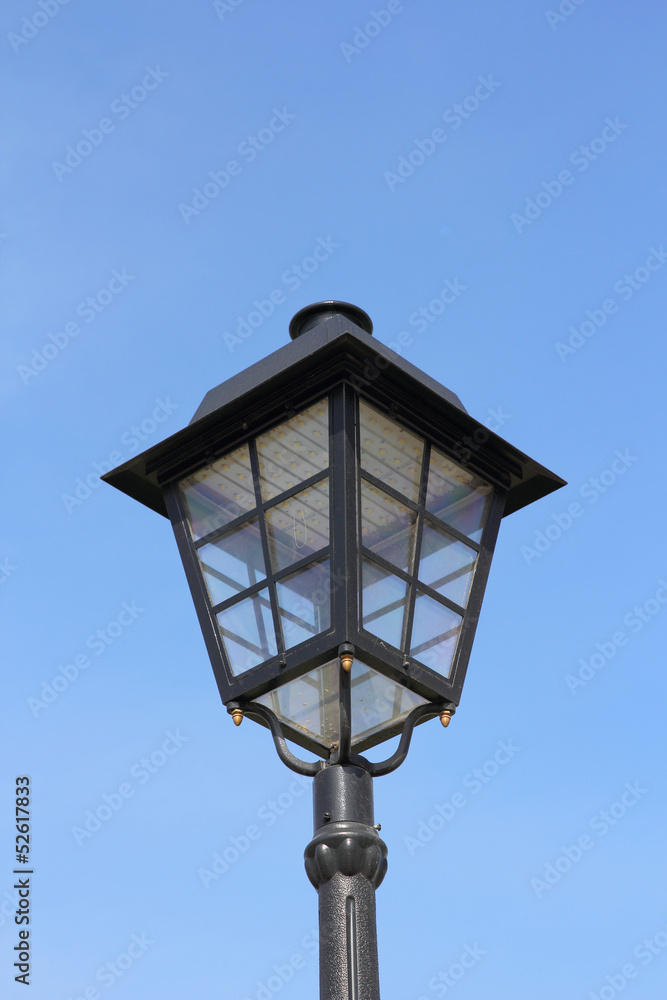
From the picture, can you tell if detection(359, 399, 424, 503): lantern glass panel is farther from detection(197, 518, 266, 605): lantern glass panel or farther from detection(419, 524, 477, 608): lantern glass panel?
detection(197, 518, 266, 605): lantern glass panel

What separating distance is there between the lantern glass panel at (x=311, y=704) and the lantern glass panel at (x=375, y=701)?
0.26ft

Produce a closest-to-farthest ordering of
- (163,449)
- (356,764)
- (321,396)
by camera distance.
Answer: (356,764) → (321,396) → (163,449)

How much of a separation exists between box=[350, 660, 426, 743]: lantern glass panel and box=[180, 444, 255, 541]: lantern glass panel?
2.57 feet

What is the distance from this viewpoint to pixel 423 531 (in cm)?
480

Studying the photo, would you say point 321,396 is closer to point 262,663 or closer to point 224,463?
point 224,463

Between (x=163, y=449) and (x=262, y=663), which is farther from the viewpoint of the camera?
(x=163, y=449)

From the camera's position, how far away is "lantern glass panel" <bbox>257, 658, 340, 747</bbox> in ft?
15.3

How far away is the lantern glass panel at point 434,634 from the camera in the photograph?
4.63 m

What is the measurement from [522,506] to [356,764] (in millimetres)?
1495

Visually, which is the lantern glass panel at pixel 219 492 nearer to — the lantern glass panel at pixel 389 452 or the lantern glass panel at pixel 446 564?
the lantern glass panel at pixel 389 452

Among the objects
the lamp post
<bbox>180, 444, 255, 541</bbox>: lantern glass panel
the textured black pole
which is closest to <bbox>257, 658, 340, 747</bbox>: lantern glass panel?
the lamp post

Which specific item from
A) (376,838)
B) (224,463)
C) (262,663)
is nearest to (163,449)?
(224,463)

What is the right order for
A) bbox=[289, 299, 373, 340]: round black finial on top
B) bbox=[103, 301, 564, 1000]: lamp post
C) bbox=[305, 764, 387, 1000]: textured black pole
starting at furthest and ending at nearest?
bbox=[289, 299, 373, 340]: round black finial on top, bbox=[103, 301, 564, 1000]: lamp post, bbox=[305, 764, 387, 1000]: textured black pole

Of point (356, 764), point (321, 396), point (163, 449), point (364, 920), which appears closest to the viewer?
point (364, 920)
